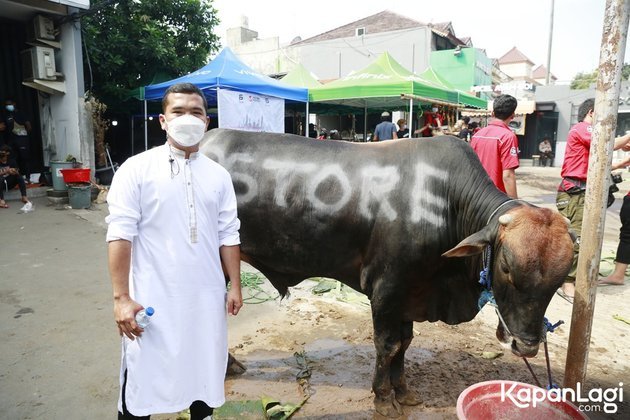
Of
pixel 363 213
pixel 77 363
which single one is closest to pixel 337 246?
pixel 363 213

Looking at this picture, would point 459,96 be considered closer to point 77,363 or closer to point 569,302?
point 569,302

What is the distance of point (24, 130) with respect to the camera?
9250mm

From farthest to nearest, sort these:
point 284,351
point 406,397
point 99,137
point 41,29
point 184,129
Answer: point 99,137 → point 41,29 → point 284,351 → point 406,397 → point 184,129

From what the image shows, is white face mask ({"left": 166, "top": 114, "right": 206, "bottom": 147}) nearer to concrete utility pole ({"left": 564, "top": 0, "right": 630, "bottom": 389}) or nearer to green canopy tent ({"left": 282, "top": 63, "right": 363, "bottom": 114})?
concrete utility pole ({"left": 564, "top": 0, "right": 630, "bottom": 389})

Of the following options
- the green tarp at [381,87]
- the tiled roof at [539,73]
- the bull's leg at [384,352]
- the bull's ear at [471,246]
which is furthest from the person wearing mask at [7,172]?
the tiled roof at [539,73]

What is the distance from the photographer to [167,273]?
1.90 m

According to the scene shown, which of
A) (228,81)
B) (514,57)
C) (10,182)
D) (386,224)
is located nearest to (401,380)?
(386,224)

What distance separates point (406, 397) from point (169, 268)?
1.91 meters

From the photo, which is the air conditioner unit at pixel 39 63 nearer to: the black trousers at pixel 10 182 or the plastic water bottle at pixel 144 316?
the black trousers at pixel 10 182

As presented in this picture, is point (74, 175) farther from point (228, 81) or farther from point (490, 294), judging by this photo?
point (490, 294)

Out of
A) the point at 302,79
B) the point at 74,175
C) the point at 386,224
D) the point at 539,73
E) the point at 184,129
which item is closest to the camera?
the point at 184,129

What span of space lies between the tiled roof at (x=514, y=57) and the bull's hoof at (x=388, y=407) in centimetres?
6601

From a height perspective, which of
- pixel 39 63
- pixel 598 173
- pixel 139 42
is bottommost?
pixel 598 173

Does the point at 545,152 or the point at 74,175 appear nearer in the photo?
the point at 74,175
